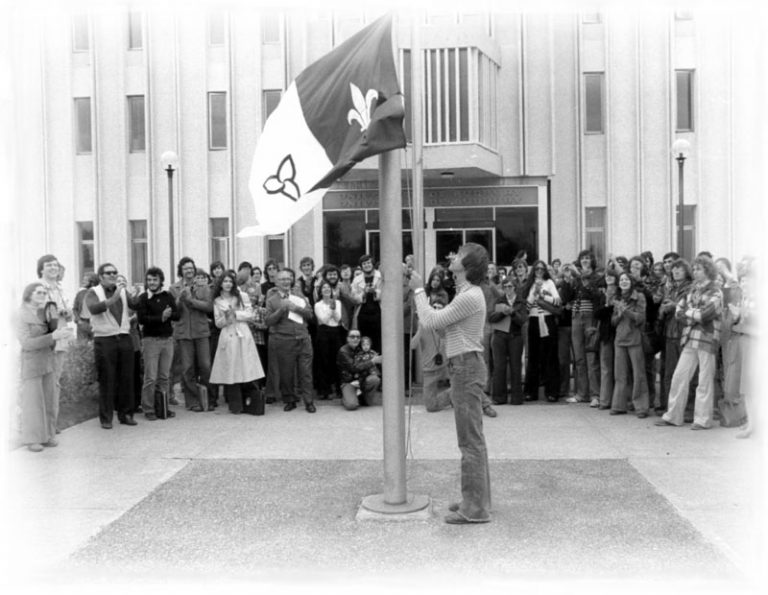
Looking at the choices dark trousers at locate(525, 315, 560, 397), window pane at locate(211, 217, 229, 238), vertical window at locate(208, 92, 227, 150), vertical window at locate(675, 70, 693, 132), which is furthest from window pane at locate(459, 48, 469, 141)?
dark trousers at locate(525, 315, 560, 397)

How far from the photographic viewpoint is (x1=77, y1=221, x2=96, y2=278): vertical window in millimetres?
21938

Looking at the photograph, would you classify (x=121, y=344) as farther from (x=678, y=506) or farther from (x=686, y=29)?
(x=686, y=29)

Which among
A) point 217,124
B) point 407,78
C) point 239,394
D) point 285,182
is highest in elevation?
point 407,78

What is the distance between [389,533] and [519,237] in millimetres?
17176

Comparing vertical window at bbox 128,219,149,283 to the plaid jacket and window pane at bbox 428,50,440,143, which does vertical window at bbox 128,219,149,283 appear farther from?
the plaid jacket

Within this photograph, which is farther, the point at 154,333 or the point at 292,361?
the point at 292,361

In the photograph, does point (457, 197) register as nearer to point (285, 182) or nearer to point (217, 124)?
point (217, 124)

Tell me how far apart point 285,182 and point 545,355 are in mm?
6254

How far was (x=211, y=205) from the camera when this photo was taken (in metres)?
22.1

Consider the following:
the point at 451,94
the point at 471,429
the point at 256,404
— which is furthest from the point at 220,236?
the point at 471,429

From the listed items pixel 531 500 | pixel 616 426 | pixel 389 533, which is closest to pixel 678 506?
pixel 531 500

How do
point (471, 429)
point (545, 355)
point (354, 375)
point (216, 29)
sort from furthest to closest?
point (216, 29), point (545, 355), point (354, 375), point (471, 429)

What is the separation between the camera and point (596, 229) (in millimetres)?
21109

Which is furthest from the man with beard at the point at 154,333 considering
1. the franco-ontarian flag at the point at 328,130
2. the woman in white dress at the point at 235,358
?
the franco-ontarian flag at the point at 328,130
